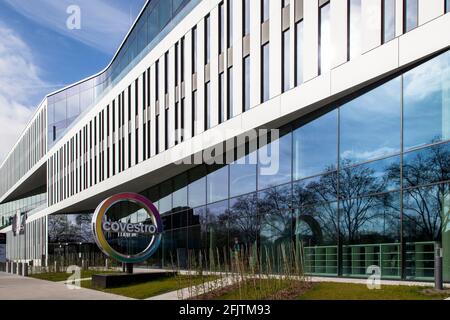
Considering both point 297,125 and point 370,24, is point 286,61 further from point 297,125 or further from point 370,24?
point 370,24

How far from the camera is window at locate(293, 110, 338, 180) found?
22578 mm

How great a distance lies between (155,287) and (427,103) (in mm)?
13170

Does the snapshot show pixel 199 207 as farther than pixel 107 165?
No

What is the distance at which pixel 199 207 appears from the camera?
34.8 metres

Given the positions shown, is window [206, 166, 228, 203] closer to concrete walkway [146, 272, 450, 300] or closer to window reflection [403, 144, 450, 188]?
concrete walkway [146, 272, 450, 300]

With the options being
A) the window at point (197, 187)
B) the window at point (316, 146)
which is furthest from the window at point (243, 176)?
the window at point (197, 187)

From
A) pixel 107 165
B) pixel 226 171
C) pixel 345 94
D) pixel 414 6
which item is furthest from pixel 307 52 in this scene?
pixel 107 165

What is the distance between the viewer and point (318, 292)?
17.4m

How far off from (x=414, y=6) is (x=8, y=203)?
314 feet

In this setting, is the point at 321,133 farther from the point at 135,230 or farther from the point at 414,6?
the point at 135,230

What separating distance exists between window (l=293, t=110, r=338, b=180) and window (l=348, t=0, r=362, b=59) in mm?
2847

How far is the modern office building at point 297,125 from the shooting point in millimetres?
18312

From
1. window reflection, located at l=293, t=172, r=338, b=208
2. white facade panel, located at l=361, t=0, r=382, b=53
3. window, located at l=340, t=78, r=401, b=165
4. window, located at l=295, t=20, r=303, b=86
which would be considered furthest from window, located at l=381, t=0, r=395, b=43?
window reflection, located at l=293, t=172, r=338, b=208
